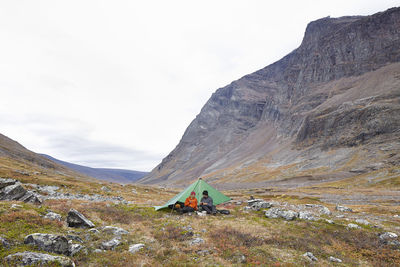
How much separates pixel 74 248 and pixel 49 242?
0.88 m

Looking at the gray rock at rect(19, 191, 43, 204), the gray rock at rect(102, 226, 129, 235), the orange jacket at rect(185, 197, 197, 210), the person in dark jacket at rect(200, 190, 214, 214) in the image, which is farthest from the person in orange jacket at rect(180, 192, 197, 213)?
the gray rock at rect(19, 191, 43, 204)

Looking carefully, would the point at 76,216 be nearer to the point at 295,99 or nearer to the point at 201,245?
the point at 201,245

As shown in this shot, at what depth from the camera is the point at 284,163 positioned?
12644 centimetres

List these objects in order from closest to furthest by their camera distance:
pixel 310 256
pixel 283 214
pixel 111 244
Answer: pixel 111 244
pixel 310 256
pixel 283 214

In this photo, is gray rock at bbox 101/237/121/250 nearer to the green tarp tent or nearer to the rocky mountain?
the green tarp tent

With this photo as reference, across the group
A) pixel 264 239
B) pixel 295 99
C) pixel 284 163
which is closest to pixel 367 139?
pixel 284 163

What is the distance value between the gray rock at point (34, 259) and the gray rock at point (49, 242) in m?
0.85

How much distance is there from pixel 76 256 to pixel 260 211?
53.1 ft

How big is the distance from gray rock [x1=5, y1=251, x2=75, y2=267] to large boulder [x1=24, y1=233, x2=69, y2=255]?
2.77 ft

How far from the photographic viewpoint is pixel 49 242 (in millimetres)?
7086

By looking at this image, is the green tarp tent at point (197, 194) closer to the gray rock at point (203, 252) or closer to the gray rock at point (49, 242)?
the gray rock at point (203, 252)

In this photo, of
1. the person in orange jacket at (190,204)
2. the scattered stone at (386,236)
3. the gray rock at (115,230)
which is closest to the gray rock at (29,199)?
the gray rock at (115,230)

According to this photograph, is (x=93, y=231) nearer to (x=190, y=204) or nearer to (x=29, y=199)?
(x=29, y=199)

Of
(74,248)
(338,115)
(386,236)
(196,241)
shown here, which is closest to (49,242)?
(74,248)
